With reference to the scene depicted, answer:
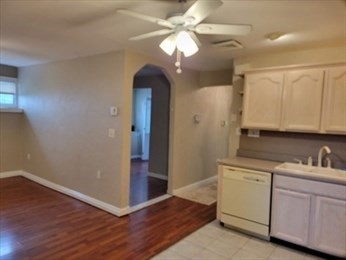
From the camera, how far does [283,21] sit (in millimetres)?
2262

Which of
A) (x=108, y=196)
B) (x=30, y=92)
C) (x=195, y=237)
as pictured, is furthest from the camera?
(x=30, y=92)

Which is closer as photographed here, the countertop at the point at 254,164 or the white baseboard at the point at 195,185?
the countertop at the point at 254,164

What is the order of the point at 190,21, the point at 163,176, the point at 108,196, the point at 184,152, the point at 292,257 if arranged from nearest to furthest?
the point at 190,21, the point at 292,257, the point at 108,196, the point at 184,152, the point at 163,176

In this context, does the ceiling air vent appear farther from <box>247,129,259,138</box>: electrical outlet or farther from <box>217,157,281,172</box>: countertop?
<box>217,157,281,172</box>: countertop

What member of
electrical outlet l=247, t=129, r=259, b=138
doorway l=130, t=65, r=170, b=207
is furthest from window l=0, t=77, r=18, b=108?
electrical outlet l=247, t=129, r=259, b=138

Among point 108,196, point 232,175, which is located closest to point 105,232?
point 108,196

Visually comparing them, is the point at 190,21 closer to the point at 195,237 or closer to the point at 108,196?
the point at 195,237

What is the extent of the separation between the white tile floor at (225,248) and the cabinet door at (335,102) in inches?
56.1

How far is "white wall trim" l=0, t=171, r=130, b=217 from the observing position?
3605mm

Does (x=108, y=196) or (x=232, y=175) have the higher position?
(x=232, y=175)

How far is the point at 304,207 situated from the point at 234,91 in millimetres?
1823

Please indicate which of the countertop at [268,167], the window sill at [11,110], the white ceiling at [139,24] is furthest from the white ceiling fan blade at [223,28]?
the window sill at [11,110]

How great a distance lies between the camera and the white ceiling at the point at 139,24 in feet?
6.55

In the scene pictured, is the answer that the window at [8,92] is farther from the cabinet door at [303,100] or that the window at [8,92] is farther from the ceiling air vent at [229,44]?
the cabinet door at [303,100]
